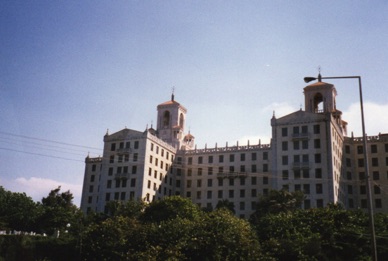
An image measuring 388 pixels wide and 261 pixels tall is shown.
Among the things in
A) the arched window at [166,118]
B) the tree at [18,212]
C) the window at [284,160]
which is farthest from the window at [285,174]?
the tree at [18,212]

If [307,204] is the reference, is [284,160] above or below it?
above

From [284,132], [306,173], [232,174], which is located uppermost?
[284,132]

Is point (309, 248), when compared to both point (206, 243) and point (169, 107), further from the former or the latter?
point (169, 107)

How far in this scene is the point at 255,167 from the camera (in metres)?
Result: 88.1

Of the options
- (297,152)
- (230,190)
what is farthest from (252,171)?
(297,152)

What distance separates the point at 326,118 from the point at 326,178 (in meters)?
11.0

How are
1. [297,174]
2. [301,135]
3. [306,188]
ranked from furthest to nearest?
[301,135], [297,174], [306,188]

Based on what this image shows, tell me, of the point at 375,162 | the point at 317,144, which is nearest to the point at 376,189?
the point at 375,162

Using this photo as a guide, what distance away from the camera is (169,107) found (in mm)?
103812

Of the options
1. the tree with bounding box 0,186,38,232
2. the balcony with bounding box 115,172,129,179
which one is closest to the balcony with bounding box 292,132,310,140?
the balcony with bounding box 115,172,129,179

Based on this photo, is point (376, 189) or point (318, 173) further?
point (376, 189)

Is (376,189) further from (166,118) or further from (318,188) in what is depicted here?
(166,118)

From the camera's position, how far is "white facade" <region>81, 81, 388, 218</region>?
3012 inches

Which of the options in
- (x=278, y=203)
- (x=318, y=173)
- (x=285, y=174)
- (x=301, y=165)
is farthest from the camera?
(x=285, y=174)
